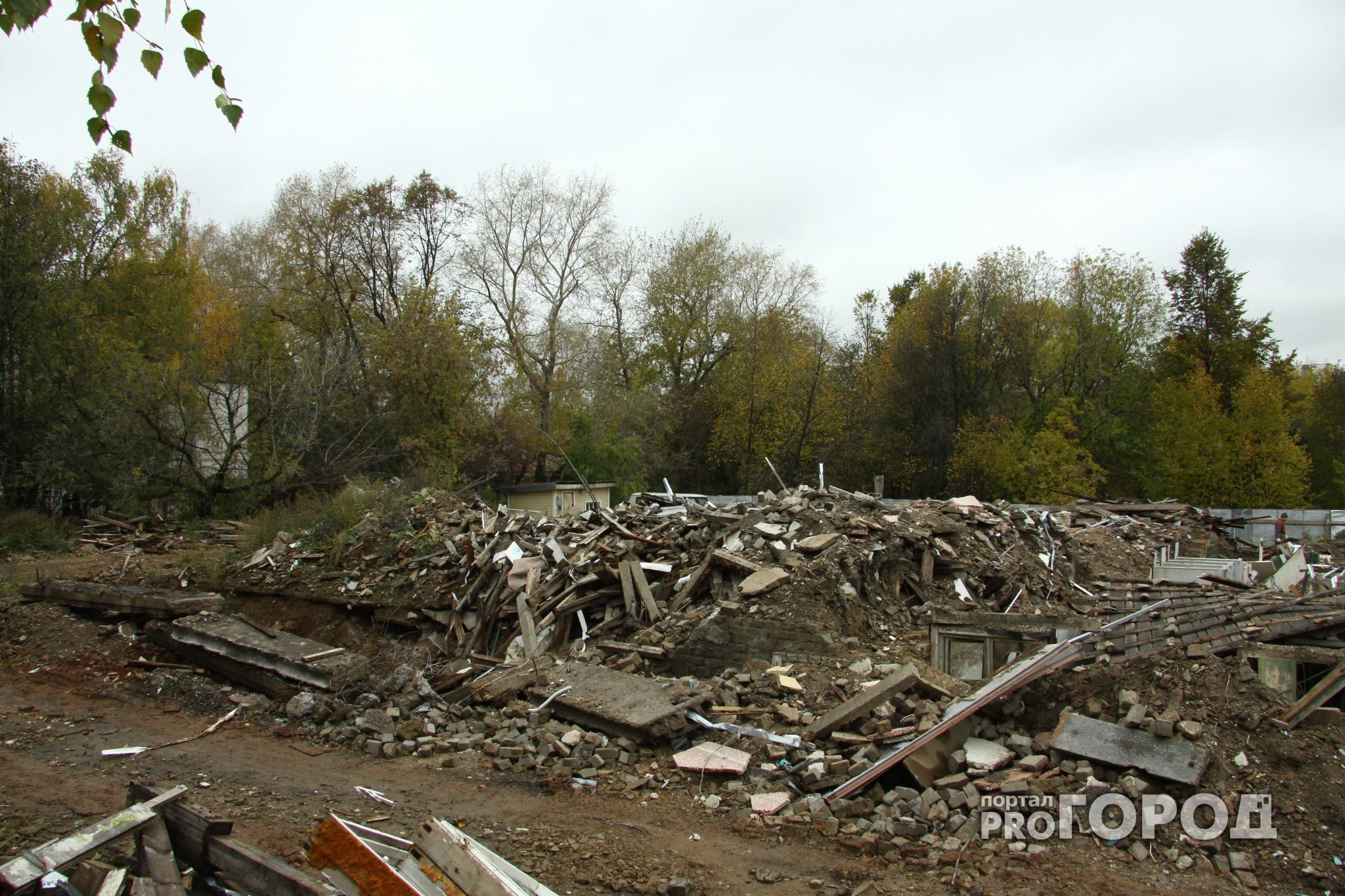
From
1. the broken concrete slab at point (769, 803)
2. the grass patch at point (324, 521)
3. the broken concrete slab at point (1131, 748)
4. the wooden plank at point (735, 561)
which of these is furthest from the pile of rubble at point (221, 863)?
the grass patch at point (324, 521)

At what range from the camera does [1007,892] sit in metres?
3.95

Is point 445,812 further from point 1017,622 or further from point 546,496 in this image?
point 546,496

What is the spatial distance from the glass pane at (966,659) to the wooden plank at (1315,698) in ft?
7.75

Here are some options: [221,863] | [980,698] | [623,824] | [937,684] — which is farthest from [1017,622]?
[221,863]

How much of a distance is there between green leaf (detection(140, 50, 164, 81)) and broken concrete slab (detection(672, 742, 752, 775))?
5.19 m

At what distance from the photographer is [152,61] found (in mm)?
2689

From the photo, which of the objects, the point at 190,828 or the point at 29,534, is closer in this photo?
the point at 190,828

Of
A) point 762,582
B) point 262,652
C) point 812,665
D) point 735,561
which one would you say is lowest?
point 262,652

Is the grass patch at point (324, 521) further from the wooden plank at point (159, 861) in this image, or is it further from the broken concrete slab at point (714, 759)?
the wooden plank at point (159, 861)

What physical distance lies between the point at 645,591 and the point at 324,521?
21.7 feet

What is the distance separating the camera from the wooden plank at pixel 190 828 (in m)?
3.27

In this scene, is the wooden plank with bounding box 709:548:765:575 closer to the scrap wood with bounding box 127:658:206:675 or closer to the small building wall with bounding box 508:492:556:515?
the scrap wood with bounding box 127:658:206:675

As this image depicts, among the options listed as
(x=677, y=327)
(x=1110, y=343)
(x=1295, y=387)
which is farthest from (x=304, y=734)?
(x=1295, y=387)

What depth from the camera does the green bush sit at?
15.1 meters
